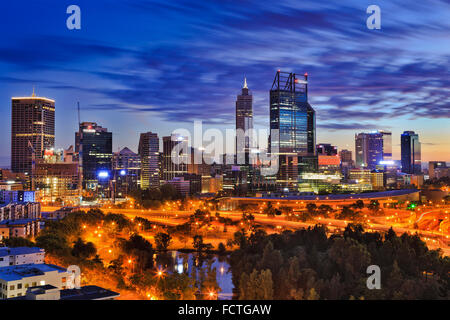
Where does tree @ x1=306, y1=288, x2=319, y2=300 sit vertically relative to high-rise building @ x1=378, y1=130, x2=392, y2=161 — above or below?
below

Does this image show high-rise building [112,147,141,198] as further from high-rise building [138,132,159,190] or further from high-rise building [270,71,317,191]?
high-rise building [270,71,317,191]

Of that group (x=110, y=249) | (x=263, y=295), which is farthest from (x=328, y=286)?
(x=110, y=249)

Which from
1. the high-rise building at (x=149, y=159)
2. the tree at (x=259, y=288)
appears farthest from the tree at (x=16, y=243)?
the high-rise building at (x=149, y=159)

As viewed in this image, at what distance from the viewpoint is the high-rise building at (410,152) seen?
7850 cm

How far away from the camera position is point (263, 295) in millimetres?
9055

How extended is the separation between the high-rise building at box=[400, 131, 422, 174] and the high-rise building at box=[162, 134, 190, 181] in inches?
1672

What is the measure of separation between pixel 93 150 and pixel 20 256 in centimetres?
4774

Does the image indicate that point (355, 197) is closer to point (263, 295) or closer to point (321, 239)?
point (321, 239)

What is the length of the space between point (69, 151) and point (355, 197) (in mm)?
47825

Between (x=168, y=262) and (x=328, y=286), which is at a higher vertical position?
(x=328, y=286)

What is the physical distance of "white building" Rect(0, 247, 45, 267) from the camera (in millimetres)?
12375

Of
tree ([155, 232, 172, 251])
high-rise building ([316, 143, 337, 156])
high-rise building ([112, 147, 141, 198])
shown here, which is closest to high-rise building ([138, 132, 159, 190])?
high-rise building ([112, 147, 141, 198])

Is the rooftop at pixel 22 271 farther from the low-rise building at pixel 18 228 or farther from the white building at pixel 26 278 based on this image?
the low-rise building at pixel 18 228
